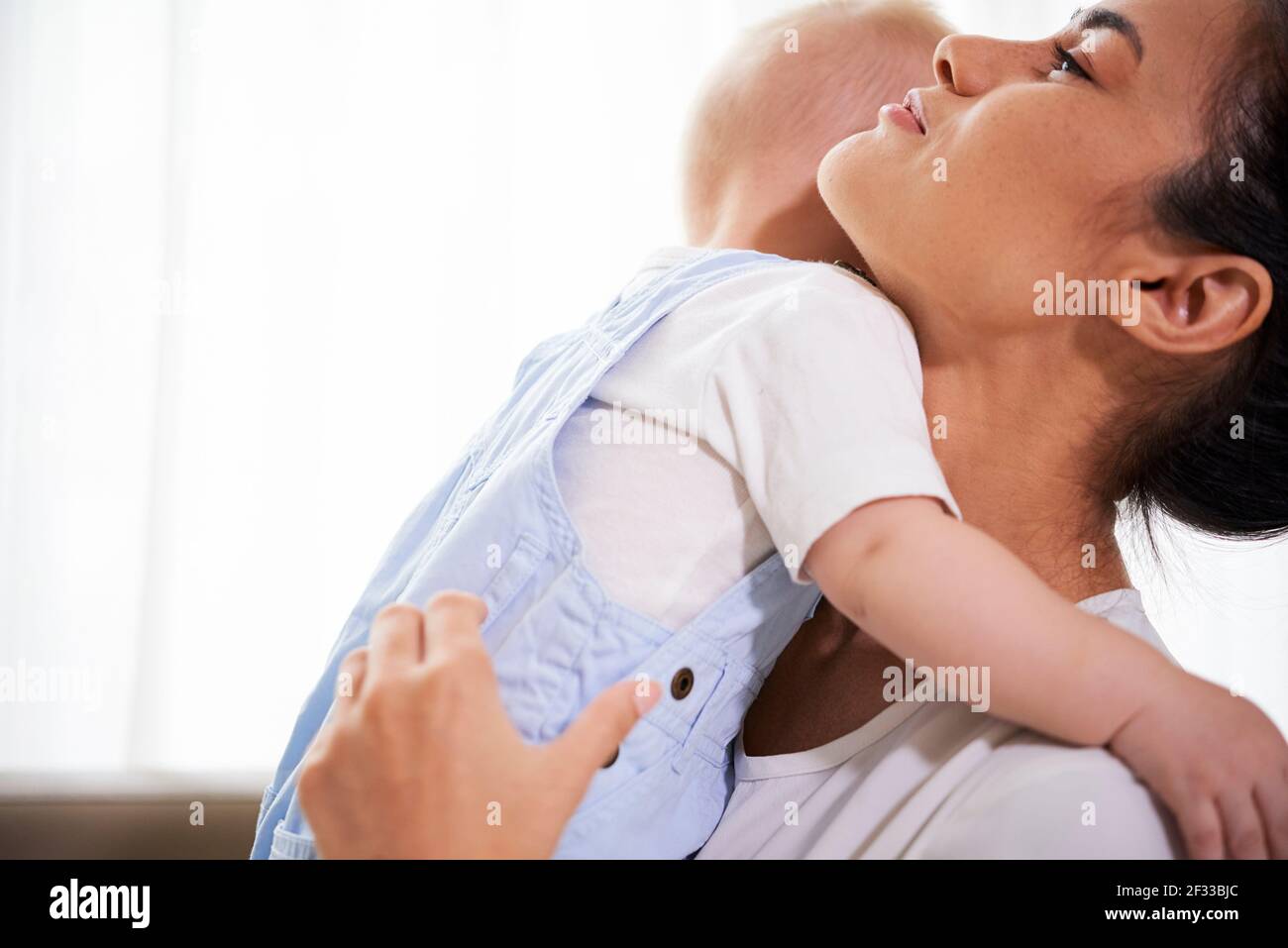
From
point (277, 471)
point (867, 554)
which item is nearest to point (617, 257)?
point (277, 471)

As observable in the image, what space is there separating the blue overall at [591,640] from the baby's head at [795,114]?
0.90ft

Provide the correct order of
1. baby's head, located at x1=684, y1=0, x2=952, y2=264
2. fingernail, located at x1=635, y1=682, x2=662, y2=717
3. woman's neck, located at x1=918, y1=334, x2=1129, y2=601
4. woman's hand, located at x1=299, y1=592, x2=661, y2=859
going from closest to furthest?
1. woman's hand, located at x1=299, y1=592, x2=661, y2=859
2. fingernail, located at x1=635, y1=682, x2=662, y2=717
3. woman's neck, located at x1=918, y1=334, x2=1129, y2=601
4. baby's head, located at x1=684, y1=0, x2=952, y2=264

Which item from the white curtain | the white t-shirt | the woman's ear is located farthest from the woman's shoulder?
the white curtain

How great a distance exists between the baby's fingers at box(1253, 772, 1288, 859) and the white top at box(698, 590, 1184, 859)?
0.05 m

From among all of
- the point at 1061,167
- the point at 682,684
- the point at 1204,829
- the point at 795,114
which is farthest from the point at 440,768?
the point at 795,114

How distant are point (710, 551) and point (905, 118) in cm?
42

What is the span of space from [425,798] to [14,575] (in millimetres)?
1825

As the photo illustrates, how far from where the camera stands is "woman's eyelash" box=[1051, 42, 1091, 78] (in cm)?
81

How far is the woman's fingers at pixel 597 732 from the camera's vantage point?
0.65 meters

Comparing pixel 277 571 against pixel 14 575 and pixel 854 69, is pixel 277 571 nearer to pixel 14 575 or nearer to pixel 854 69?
pixel 14 575

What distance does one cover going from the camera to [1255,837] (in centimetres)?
64

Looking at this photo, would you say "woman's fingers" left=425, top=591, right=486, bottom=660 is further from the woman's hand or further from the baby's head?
the baby's head

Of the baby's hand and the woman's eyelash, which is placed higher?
the woman's eyelash

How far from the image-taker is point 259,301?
2.16m
